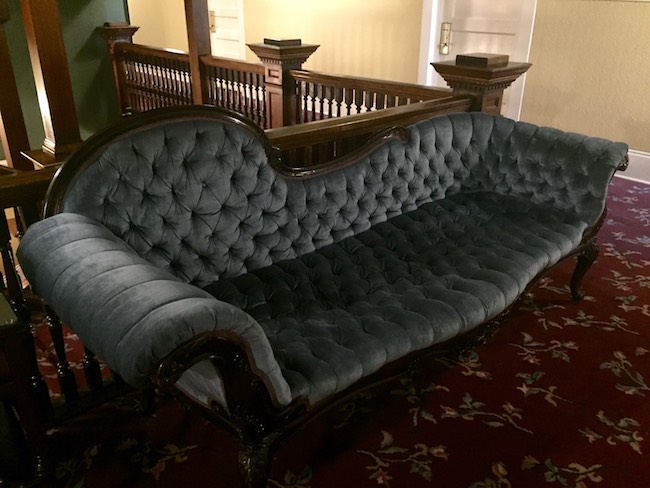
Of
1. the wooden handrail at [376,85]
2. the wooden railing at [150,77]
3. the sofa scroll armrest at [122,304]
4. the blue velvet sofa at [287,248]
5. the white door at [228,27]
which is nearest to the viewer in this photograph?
the sofa scroll armrest at [122,304]

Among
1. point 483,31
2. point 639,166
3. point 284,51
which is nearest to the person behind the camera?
point 284,51

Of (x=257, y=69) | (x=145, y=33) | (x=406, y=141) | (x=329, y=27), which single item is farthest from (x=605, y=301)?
(x=145, y=33)

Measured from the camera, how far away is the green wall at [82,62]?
573 cm

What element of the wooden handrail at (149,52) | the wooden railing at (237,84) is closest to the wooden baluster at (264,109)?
the wooden railing at (237,84)

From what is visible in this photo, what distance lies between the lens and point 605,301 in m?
2.75

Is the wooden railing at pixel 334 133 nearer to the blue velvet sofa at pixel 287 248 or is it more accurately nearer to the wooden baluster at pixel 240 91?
the blue velvet sofa at pixel 287 248

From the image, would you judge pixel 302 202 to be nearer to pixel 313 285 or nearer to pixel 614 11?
pixel 313 285

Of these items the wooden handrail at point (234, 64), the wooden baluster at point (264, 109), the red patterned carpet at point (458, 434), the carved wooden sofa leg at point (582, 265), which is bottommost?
the red patterned carpet at point (458, 434)

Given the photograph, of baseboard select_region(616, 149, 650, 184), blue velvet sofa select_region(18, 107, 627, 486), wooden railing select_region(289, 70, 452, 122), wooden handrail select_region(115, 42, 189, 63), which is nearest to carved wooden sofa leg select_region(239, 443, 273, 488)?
blue velvet sofa select_region(18, 107, 627, 486)

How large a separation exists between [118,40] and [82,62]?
1.61 ft

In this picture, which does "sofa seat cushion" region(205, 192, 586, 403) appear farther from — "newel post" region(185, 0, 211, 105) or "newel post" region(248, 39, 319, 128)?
"newel post" region(185, 0, 211, 105)

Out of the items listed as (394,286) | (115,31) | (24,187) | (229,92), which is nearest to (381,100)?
(229,92)

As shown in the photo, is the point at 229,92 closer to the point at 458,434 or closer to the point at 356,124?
the point at 356,124

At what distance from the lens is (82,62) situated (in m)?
6.07
